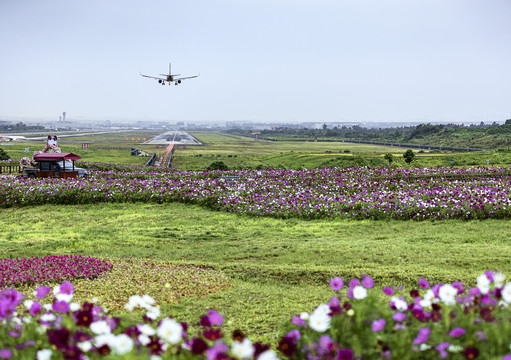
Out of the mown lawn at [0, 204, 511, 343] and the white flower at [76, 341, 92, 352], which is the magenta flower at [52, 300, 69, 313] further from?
the mown lawn at [0, 204, 511, 343]

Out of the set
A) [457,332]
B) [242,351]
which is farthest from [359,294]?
[242,351]

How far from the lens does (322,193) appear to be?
15695 millimetres

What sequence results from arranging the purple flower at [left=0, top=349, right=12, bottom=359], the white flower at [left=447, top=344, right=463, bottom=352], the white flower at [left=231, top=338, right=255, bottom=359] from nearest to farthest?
1. the white flower at [left=231, top=338, right=255, bottom=359]
2. the purple flower at [left=0, top=349, right=12, bottom=359]
3. the white flower at [left=447, top=344, right=463, bottom=352]

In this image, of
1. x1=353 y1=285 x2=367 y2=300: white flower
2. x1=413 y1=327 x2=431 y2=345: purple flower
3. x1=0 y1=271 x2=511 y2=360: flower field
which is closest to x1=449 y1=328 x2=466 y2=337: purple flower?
x1=0 y1=271 x2=511 y2=360: flower field

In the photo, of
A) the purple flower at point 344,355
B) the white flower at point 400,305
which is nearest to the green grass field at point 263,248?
the white flower at point 400,305

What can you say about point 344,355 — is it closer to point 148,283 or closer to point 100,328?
point 100,328

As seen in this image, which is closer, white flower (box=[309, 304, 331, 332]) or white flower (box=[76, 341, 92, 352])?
white flower (box=[76, 341, 92, 352])

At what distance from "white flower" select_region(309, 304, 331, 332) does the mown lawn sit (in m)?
1.22

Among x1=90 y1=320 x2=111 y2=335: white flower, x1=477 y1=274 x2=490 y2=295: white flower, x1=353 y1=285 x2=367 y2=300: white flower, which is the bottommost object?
x1=90 y1=320 x2=111 y2=335: white flower

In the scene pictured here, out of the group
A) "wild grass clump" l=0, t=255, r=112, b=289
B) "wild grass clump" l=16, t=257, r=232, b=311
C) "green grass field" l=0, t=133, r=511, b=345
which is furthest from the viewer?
"wild grass clump" l=0, t=255, r=112, b=289

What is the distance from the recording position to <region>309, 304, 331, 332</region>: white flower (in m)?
2.59

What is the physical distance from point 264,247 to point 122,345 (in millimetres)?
7099

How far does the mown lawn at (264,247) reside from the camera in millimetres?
5879

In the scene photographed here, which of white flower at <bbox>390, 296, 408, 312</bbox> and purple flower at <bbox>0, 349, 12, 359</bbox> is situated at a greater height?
white flower at <bbox>390, 296, 408, 312</bbox>
